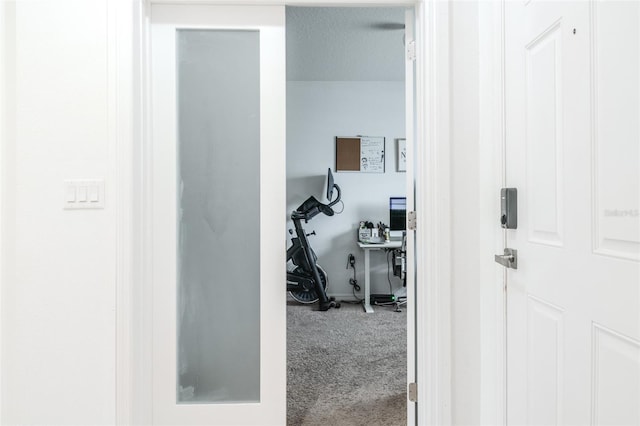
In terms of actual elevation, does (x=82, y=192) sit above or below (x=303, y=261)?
above

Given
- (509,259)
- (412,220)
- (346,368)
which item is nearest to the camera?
(509,259)

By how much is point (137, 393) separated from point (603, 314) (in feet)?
5.25

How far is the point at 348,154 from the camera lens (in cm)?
456

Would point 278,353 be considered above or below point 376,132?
below

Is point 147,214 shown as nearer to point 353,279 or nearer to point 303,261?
point 303,261

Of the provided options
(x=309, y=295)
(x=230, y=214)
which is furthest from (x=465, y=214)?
(x=309, y=295)

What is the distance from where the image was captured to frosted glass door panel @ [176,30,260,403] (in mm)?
1638

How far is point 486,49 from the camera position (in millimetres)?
1438

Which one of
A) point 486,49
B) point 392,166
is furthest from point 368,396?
point 392,166

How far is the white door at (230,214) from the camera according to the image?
64.4 inches

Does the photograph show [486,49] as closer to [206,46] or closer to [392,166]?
[206,46]

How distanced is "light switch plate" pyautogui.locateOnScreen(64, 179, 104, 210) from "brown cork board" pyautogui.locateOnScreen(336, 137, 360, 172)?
330 cm

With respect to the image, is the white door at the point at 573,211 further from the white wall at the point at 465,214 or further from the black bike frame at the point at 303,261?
the black bike frame at the point at 303,261

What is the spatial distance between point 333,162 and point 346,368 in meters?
2.60
